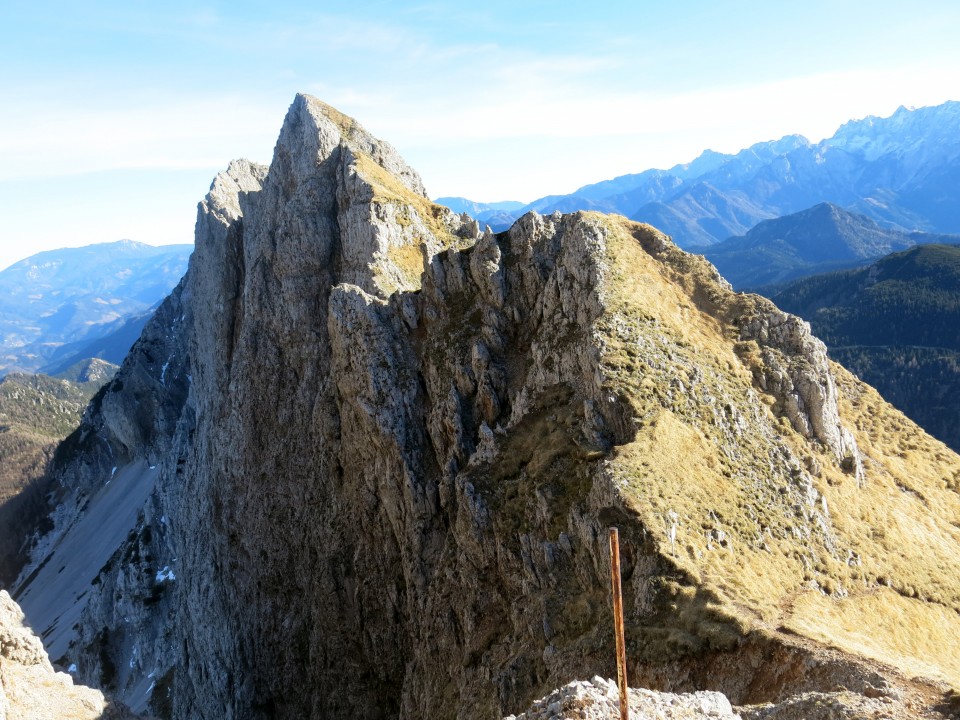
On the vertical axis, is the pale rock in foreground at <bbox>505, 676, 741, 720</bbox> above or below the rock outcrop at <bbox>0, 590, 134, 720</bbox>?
above

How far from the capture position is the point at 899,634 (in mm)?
33812

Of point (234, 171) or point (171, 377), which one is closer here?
point (234, 171)

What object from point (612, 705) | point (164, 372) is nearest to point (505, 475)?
point (612, 705)

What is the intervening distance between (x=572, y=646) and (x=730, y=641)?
808 centimetres

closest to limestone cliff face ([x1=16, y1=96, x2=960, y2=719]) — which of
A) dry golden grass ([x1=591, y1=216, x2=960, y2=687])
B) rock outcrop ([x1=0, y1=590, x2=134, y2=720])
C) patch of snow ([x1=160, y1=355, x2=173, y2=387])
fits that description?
dry golden grass ([x1=591, y1=216, x2=960, y2=687])

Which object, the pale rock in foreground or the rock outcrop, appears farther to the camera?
the rock outcrop

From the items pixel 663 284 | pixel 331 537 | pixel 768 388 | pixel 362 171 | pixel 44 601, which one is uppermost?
pixel 362 171

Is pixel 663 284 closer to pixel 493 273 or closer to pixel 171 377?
pixel 493 273

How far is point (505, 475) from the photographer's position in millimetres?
43125

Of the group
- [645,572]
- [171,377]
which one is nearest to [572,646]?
[645,572]

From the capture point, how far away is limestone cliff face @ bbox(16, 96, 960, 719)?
34219 millimetres

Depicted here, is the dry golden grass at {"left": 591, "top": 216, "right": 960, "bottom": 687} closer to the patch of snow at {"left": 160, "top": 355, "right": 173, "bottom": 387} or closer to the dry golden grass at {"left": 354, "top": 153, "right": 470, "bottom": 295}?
the dry golden grass at {"left": 354, "top": 153, "right": 470, "bottom": 295}

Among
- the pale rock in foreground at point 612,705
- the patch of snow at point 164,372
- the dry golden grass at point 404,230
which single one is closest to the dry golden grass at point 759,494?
the pale rock in foreground at point 612,705

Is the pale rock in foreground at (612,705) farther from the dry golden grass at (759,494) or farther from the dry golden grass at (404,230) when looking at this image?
the dry golden grass at (404,230)
